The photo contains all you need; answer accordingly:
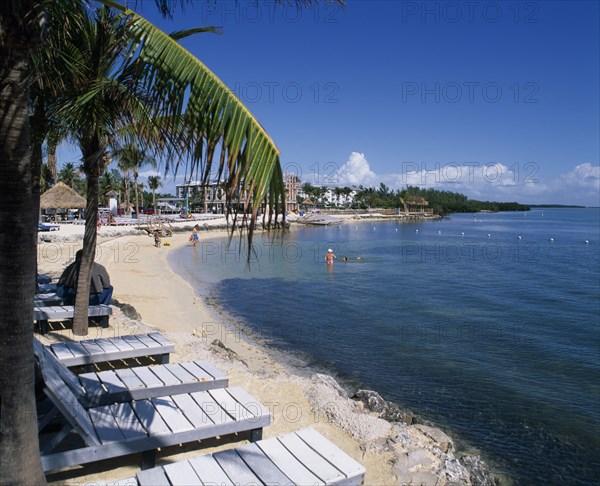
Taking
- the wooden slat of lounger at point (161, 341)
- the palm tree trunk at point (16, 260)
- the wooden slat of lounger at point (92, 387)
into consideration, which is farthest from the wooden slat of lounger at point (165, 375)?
the palm tree trunk at point (16, 260)

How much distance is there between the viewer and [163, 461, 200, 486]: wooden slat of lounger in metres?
3.46

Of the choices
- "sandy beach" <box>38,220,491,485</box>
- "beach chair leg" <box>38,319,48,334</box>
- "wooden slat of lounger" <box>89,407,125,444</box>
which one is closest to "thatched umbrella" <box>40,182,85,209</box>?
"sandy beach" <box>38,220,491,485</box>

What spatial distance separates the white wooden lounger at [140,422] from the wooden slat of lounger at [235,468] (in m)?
0.64

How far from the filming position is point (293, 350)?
40.0ft

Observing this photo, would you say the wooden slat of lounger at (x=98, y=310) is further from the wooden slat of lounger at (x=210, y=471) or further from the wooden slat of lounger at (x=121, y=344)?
the wooden slat of lounger at (x=210, y=471)

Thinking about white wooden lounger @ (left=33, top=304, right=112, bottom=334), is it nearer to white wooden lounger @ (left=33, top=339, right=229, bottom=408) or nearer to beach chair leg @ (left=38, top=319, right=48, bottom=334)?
beach chair leg @ (left=38, top=319, right=48, bottom=334)

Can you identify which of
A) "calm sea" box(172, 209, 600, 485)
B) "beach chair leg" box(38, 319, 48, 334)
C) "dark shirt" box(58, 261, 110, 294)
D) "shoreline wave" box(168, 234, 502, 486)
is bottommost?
"calm sea" box(172, 209, 600, 485)

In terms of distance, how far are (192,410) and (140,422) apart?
20.7 inches

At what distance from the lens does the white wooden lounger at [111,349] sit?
6.14 meters

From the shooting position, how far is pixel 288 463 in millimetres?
3771

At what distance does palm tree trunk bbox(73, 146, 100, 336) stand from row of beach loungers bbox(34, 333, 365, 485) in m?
2.25

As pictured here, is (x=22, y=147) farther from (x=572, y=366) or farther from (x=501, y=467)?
(x=572, y=366)

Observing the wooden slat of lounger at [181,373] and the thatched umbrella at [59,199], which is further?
the thatched umbrella at [59,199]

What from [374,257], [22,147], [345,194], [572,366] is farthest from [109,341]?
[345,194]
